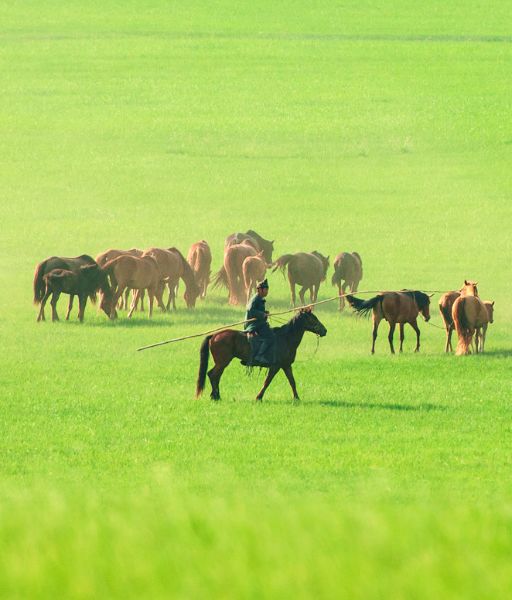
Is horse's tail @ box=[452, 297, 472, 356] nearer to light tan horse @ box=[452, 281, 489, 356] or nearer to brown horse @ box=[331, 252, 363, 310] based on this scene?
light tan horse @ box=[452, 281, 489, 356]

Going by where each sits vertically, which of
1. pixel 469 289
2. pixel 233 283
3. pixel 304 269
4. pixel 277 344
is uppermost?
pixel 304 269

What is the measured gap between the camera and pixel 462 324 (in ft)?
79.2

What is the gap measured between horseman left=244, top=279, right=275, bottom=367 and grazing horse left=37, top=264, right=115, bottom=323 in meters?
10.4

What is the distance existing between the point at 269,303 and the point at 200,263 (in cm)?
189

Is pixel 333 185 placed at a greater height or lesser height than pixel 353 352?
greater

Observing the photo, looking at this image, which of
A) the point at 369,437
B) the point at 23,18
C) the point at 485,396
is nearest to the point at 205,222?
the point at 485,396

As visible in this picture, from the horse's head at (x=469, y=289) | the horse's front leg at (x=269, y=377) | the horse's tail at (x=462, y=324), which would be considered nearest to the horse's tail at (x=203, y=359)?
the horse's front leg at (x=269, y=377)

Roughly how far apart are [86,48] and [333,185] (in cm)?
2633

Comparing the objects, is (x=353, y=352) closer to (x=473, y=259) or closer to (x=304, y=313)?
(x=304, y=313)

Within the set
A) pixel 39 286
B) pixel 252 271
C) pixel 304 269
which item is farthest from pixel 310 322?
pixel 304 269

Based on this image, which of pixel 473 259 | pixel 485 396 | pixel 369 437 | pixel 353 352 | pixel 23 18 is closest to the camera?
pixel 369 437

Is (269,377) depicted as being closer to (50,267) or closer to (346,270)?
(50,267)

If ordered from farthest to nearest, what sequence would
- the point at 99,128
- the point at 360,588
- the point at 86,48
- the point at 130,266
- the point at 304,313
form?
the point at 86,48
the point at 99,128
the point at 130,266
the point at 304,313
the point at 360,588

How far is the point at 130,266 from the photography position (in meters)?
29.5
